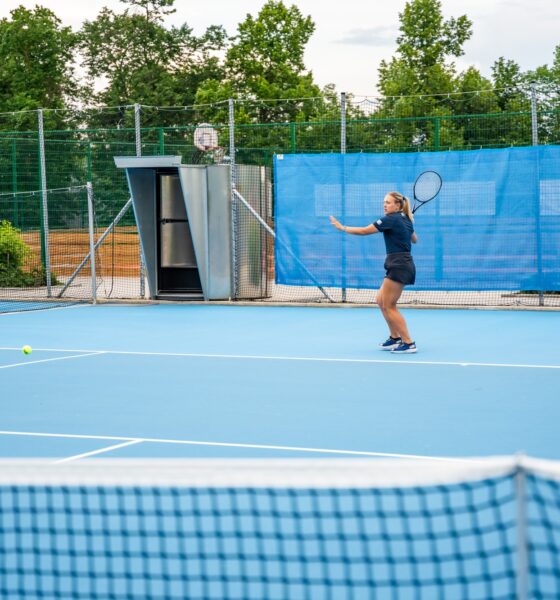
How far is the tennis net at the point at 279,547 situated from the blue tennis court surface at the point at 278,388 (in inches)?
45.6

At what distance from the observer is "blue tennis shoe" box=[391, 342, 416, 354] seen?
1017 cm

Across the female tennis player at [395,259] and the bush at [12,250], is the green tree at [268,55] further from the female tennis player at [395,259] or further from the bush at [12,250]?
the female tennis player at [395,259]

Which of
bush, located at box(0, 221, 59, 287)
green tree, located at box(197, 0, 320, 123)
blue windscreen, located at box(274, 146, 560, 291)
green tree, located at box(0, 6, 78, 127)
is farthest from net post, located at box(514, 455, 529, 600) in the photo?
green tree, located at box(0, 6, 78, 127)

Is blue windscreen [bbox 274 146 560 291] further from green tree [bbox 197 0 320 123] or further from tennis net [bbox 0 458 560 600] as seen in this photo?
green tree [bbox 197 0 320 123]

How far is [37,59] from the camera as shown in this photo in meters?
52.3

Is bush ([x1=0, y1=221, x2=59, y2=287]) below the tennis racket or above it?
below

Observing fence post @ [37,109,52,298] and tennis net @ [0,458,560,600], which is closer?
tennis net @ [0,458,560,600]

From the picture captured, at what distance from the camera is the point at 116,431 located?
6.70 metres

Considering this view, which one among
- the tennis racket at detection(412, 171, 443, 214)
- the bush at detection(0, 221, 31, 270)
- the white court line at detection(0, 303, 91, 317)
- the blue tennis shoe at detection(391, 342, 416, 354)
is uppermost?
the tennis racket at detection(412, 171, 443, 214)

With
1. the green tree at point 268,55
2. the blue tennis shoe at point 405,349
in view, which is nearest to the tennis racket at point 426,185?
the blue tennis shoe at point 405,349

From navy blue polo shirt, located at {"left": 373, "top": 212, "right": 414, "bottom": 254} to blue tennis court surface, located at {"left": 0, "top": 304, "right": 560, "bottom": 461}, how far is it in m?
1.05

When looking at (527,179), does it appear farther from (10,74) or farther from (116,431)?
(10,74)

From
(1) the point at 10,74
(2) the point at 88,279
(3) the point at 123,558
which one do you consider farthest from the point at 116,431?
(1) the point at 10,74

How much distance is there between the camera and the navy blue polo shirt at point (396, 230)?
33.2 feet
